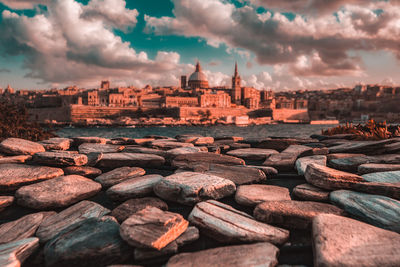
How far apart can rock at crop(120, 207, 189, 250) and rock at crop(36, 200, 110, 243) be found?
1.20ft

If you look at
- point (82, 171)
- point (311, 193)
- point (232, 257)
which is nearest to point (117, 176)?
point (82, 171)

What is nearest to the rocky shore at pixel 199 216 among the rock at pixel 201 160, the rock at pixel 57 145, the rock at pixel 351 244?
the rock at pixel 351 244

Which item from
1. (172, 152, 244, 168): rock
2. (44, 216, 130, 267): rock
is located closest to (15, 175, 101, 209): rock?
(44, 216, 130, 267): rock

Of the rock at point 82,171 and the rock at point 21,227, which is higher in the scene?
the rock at point 82,171

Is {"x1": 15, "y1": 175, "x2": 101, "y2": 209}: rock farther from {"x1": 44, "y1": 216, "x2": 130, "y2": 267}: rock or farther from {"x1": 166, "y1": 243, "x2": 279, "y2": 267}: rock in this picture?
{"x1": 166, "y1": 243, "x2": 279, "y2": 267}: rock

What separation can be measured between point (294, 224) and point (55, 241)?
1291 millimetres

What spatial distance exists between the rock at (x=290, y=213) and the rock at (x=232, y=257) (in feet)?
0.74

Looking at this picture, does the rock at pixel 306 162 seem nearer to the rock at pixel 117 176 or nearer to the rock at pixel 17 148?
the rock at pixel 117 176

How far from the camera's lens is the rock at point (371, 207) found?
54.5 inches

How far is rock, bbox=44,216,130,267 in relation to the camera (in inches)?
49.7

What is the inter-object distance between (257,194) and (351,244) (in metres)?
0.68

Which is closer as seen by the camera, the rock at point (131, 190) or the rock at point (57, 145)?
the rock at point (131, 190)

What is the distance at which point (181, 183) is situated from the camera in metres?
1.81

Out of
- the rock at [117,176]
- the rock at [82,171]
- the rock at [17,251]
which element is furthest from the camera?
the rock at [82,171]
